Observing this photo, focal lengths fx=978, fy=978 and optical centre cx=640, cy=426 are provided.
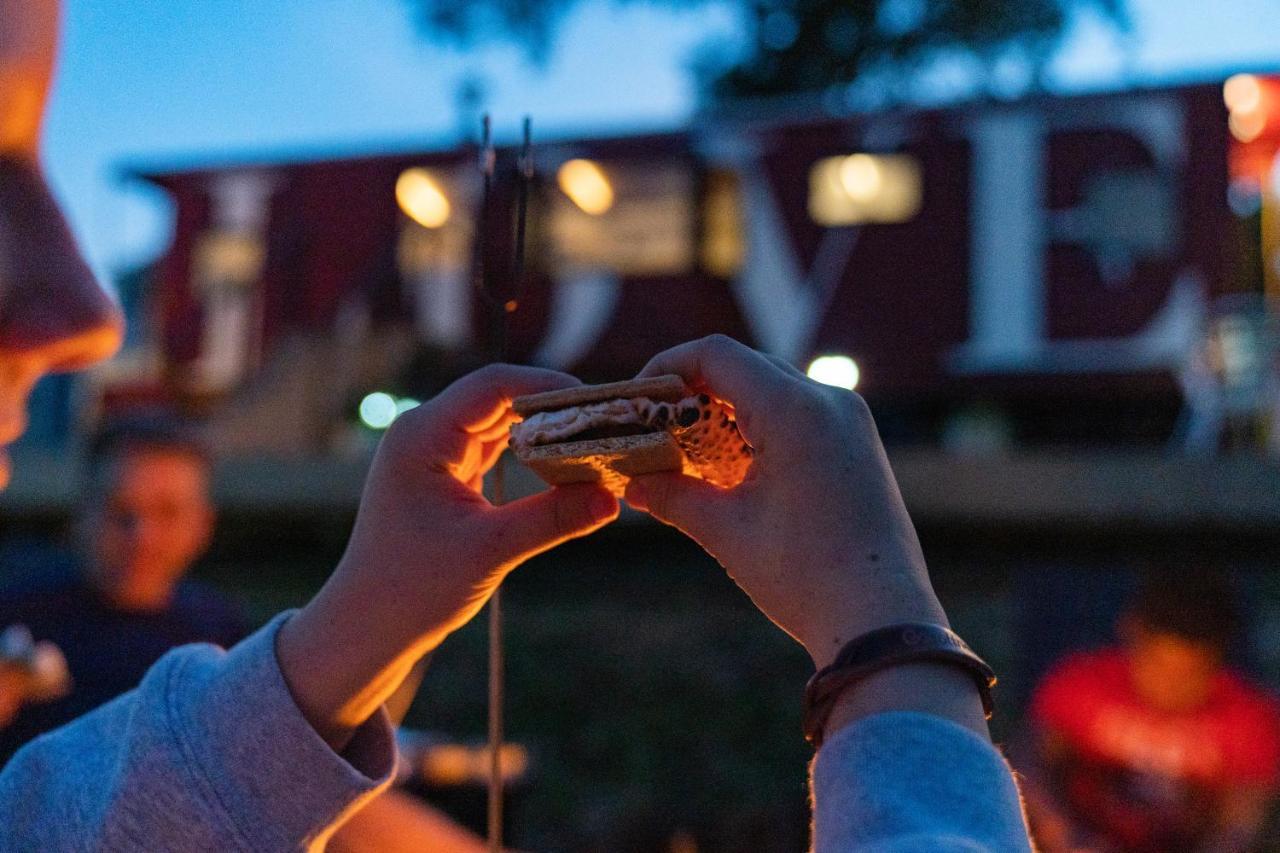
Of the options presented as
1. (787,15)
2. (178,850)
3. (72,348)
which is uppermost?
(787,15)

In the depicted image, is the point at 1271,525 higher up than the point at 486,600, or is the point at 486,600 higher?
the point at 486,600

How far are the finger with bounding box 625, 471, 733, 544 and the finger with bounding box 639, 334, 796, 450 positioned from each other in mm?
80

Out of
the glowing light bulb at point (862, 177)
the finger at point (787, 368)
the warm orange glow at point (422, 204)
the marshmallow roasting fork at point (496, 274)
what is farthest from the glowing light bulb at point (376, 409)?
the finger at point (787, 368)

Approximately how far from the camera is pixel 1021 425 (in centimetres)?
1066

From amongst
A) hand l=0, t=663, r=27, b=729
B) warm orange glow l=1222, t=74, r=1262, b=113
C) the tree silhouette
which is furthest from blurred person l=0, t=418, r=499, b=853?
the tree silhouette

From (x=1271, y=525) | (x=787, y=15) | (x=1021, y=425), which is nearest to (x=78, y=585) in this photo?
(x=1271, y=525)

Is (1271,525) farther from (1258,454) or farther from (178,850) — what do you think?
(178,850)

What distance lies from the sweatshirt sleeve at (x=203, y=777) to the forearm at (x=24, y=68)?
1.88ft

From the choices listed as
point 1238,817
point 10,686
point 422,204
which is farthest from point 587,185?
point 10,686

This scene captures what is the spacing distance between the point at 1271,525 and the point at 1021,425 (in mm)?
3361

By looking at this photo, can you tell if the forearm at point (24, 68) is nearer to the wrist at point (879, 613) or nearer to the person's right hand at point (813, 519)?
the person's right hand at point (813, 519)

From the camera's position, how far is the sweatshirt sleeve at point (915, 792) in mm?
673

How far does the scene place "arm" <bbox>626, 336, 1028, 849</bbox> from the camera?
0.70 m

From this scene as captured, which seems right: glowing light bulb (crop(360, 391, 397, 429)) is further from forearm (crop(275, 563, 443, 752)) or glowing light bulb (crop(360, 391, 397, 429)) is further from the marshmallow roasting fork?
forearm (crop(275, 563, 443, 752))
